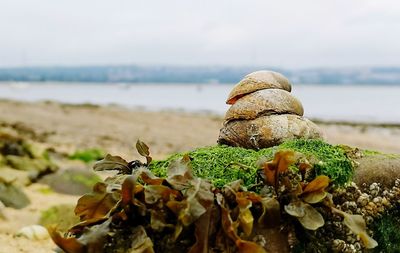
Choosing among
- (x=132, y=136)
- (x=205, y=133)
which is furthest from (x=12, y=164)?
(x=205, y=133)

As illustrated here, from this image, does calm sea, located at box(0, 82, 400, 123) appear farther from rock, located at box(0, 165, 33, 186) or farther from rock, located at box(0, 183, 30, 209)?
rock, located at box(0, 183, 30, 209)

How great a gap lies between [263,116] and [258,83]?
334mm

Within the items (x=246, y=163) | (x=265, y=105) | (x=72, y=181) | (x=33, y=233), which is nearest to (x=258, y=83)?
(x=265, y=105)

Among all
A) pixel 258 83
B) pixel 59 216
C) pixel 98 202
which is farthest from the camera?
pixel 59 216

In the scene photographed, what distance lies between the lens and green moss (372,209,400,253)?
12.2 feet

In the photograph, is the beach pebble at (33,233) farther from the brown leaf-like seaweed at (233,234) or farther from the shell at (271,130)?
the brown leaf-like seaweed at (233,234)

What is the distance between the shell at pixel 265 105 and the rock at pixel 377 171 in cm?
85

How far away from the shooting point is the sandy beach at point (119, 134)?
9812 millimetres

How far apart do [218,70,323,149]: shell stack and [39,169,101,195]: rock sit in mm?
5968

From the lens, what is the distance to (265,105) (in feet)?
14.9

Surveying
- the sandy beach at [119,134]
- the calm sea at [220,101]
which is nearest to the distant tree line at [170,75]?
the calm sea at [220,101]

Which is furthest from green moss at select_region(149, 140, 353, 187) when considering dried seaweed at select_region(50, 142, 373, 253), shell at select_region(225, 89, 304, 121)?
shell at select_region(225, 89, 304, 121)

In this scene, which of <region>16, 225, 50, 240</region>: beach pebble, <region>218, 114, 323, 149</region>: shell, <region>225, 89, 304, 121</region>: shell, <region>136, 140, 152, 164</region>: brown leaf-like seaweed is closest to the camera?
<region>136, 140, 152, 164</region>: brown leaf-like seaweed

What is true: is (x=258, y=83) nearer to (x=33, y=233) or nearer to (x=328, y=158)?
(x=328, y=158)
